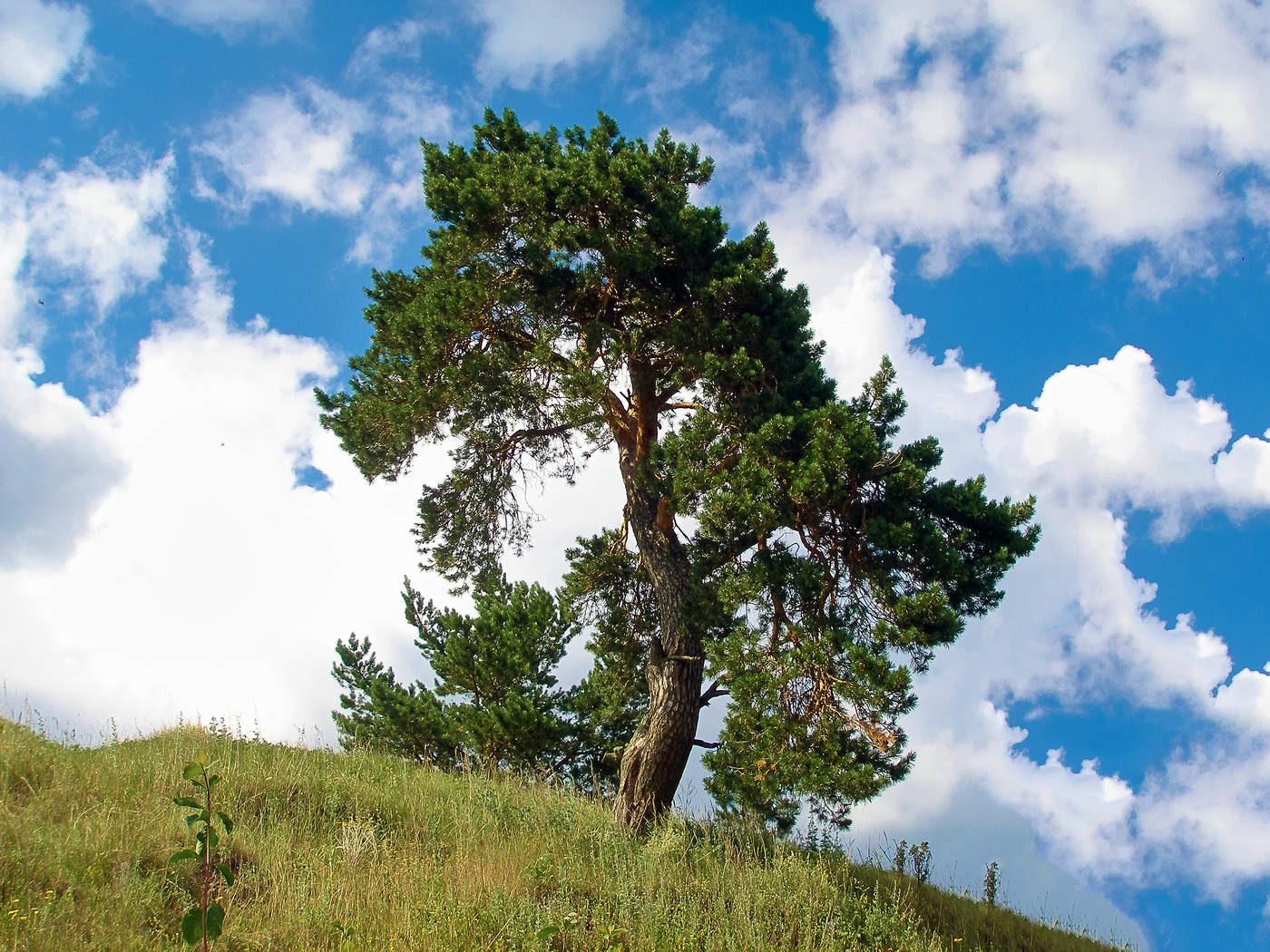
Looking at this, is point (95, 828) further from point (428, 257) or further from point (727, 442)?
Answer: point (428, 257)

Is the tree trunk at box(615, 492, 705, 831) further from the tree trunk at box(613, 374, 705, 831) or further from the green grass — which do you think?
the green grass

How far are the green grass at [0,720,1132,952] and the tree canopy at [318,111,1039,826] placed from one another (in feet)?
5.38

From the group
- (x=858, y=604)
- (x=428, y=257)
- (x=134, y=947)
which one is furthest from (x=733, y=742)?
(x=428, y=257)

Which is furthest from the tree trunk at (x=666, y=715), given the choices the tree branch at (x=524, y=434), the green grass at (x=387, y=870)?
the tree branch at (x=524, y=434)

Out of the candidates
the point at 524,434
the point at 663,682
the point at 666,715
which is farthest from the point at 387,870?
the point at 524,434

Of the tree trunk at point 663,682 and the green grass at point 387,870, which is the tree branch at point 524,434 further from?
the green grass at point 387,870

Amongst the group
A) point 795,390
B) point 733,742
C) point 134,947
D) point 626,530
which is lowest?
point 134,947

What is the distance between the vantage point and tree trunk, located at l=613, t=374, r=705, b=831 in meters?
11.3

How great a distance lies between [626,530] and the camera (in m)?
13.9

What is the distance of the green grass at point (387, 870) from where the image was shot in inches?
242

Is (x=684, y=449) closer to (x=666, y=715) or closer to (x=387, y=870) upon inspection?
(x=666, y=715)

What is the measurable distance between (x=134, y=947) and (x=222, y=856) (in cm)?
149

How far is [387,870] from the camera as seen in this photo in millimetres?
7262

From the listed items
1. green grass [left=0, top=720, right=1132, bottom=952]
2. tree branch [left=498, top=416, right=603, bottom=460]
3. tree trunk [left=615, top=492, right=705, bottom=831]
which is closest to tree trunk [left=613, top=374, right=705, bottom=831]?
tree trunk [left=615, top=492, right=705, bottom=831]
